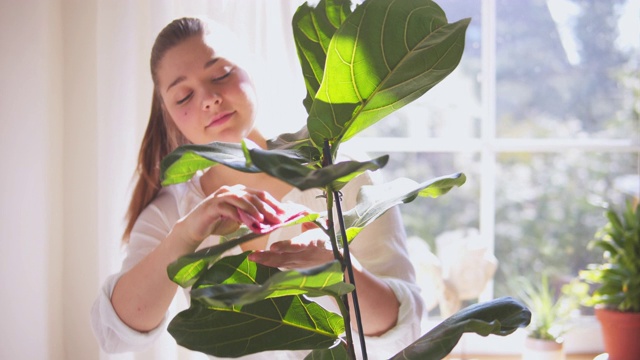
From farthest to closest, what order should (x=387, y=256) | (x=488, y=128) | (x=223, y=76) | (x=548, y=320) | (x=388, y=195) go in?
1. (x=488, y=128)
2. (x=548, y=320)
3. (x=387, y=256)
4. (x=223, y=76)
5. (x=388, y=195)

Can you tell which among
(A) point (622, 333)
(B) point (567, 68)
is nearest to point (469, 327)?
(A) point (622, 333)

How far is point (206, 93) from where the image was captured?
4.75ft

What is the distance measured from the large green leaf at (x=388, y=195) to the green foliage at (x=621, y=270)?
2.02m

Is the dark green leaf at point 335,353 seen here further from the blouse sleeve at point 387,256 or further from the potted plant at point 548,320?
the potted plant at point 548,320

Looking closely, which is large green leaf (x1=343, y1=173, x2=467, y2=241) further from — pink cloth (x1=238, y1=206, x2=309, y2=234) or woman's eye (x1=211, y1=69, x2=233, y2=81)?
woman's eye (x1=211, y1=69, x2=233, y2=81)

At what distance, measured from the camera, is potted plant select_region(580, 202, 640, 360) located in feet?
8.41

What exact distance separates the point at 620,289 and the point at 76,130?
190 cm

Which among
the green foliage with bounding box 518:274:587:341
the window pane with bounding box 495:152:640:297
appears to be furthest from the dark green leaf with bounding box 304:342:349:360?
the window pane with bounding box 495:152:640:297

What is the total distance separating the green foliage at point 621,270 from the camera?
2.59 m

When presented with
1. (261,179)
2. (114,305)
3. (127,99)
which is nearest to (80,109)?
(127,99)

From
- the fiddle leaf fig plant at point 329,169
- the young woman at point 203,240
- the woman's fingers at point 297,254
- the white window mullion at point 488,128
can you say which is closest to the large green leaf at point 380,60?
the fiddle leaf fig plant at point 329,169

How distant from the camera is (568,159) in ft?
9.70

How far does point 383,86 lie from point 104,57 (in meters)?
1.75

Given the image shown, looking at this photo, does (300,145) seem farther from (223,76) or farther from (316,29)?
(223,76)
